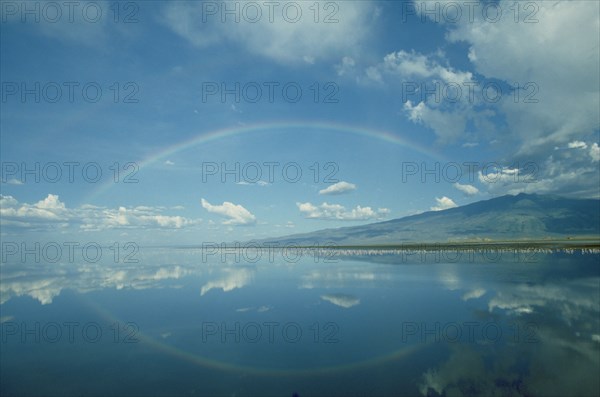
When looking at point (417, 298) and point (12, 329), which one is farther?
point (417, 298)

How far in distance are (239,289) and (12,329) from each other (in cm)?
2278

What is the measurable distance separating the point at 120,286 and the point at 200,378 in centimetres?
3743

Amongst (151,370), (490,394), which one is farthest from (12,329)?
(490,394)

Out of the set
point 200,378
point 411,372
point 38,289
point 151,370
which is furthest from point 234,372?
point 38,289

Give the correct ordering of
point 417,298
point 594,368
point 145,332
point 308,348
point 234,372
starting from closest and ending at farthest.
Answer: point 594,368
point 234,372
point 308,348
point 145,332
point 417,298

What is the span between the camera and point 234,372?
1633 centimetres

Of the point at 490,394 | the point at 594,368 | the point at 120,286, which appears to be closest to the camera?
the point at 490,394

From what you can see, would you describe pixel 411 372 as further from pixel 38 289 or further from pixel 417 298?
pixel 38 289

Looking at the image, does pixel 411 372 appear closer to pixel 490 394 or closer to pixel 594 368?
pixel 490 394

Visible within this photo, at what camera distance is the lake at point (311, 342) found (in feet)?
47.5

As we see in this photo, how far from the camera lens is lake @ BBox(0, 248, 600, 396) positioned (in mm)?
14492

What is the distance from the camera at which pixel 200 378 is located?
51.0 feet

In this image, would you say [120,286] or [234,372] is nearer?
[234,372]

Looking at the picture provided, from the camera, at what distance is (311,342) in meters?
20.7
